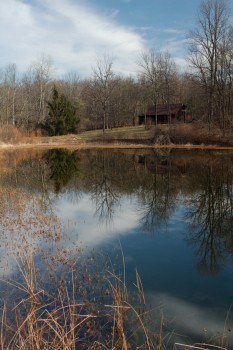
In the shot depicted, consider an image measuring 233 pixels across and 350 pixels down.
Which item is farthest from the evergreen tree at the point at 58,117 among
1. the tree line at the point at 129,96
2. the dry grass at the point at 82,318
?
the dry grass at the point at 82,318

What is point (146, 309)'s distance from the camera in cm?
674

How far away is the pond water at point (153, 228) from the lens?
23.3 feet

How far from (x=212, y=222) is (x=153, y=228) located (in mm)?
2280

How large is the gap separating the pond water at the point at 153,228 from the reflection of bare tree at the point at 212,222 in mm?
29

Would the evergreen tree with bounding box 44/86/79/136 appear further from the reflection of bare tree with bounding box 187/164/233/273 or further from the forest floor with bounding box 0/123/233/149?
the reflection of bare tree with bounding box 187/164/233/273

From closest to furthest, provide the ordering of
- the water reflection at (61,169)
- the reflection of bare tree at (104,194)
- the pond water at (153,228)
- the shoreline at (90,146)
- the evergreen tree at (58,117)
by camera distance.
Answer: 1. the pond water at (153,228)
2. the reflection of bare tree at (104,194)
3. the water reflection at (61,169)
4. the shoreline at (90,146)
5. the evergreen tree at (58,117)

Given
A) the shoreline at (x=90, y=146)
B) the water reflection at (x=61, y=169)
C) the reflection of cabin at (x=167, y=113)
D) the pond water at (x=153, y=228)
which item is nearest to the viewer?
the pond water at (x=153, y=228)

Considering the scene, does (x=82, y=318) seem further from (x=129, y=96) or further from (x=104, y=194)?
(x=129, y=96)

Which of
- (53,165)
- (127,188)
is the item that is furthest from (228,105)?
(127,188)

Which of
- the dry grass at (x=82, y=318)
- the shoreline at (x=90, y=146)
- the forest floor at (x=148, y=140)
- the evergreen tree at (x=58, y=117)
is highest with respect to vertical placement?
the evergreen tree at (x=58, y=117)

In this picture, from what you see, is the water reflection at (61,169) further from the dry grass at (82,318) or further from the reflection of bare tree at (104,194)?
the dry grass at (82,318)

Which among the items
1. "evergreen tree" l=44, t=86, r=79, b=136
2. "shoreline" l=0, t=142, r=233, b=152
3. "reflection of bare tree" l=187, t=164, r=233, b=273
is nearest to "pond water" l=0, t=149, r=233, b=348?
"reflection of bare tree" l=187, t=164, r=233, b=273

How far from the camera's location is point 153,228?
12.4 meters

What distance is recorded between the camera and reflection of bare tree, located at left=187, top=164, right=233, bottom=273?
9734 millimetres
